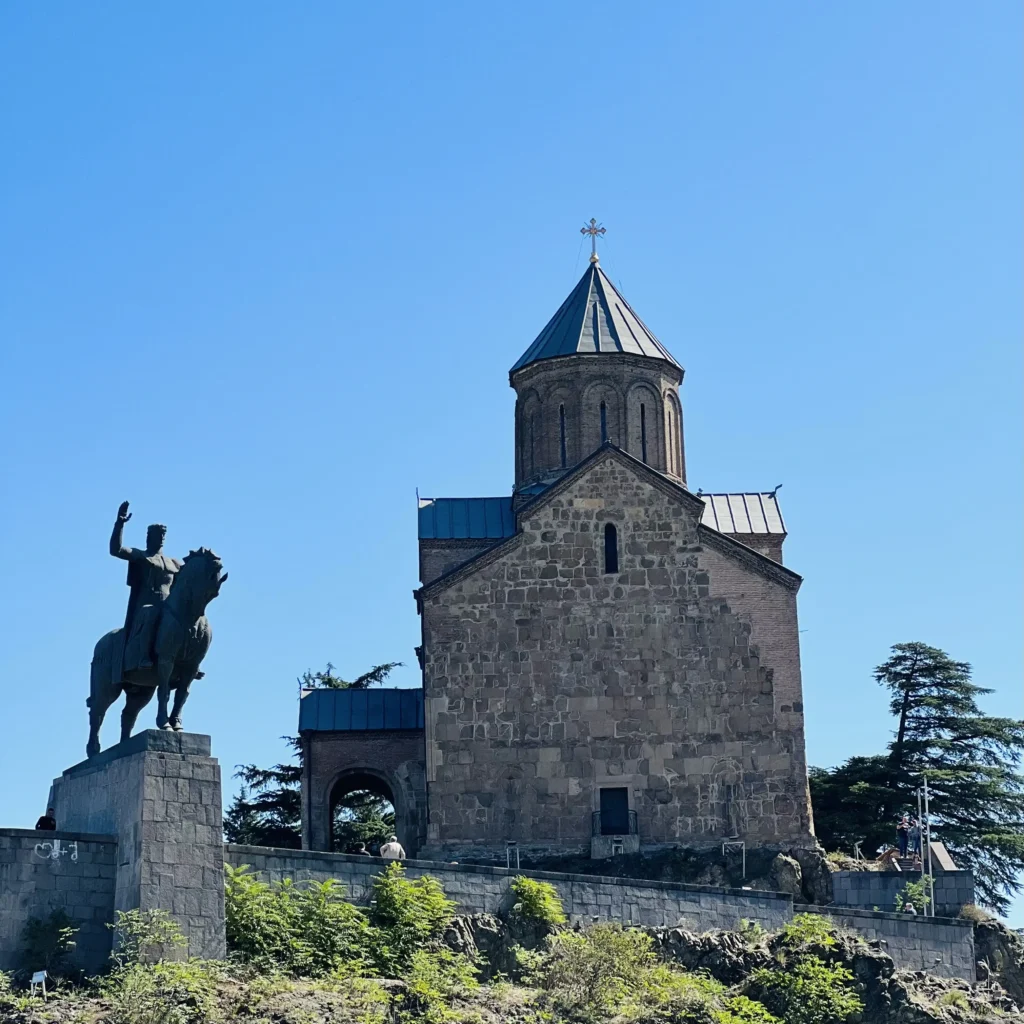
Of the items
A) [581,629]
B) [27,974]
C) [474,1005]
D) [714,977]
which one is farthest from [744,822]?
[27,974]

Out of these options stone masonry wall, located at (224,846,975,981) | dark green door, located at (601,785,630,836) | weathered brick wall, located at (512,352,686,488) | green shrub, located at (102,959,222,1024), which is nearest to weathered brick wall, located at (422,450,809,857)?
dark green door, located at (601,785,630,836)

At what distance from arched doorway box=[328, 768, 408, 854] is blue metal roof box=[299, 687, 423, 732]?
870mm

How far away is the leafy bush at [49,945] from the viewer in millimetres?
20719

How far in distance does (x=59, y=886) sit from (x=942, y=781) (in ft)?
73.1

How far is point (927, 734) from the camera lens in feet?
135

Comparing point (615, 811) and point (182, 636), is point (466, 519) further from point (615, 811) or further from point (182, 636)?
point (182, 636)

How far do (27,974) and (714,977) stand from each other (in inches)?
325

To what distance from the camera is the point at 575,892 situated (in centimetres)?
2552

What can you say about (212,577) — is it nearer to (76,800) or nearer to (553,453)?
(76,800)

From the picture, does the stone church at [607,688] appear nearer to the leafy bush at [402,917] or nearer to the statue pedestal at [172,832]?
the leafy bush at [402,917]

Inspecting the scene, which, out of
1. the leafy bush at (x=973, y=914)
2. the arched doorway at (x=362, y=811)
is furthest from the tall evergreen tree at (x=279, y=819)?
the leafy bush at (x=973, y=914)

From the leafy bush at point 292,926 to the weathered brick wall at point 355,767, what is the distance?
12995 mm

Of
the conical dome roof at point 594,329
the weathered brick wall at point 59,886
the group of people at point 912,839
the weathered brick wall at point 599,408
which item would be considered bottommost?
the weathered brick wall at point 59,886

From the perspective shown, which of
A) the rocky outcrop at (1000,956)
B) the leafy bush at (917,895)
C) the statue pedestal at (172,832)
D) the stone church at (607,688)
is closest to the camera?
the statue pedestal at (172,832)
